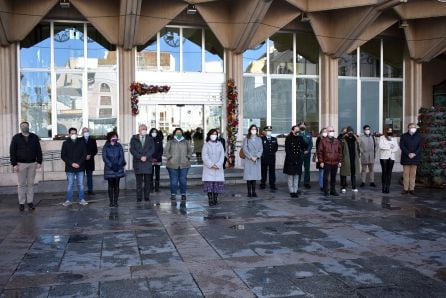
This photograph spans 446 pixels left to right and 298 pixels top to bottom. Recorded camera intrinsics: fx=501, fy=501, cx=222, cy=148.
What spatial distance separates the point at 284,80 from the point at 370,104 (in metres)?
3.97

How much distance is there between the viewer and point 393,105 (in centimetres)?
2072

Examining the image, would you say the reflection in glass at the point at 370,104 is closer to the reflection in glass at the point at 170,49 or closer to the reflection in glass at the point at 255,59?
the reflection in glass at the point at 255,59

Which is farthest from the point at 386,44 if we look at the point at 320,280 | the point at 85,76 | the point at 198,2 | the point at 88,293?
the point at 88,293

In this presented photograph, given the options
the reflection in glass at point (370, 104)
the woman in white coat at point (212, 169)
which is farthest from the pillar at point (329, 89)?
the woman in white coat at point (212, 169)

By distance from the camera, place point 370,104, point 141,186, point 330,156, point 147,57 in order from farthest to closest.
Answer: point 370,104 < point 147,57 < point 330,156 < point 141,186

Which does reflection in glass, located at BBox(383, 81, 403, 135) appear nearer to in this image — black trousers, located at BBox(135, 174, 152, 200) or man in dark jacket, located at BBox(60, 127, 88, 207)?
black trousers, located at BBox(135, 174, 152, 200)

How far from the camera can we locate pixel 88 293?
17.5 ft

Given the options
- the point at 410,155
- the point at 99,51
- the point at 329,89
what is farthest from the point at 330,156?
the point at 99,51

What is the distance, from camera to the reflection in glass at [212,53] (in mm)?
17984

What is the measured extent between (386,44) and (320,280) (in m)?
16.8

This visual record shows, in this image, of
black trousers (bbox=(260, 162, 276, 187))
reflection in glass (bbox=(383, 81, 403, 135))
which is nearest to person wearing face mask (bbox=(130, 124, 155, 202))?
black trousers (bbox=(260, 162, 276, 187))

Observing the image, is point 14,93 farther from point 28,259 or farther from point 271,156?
point 28,259

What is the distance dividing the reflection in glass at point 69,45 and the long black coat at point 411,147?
10.5 m

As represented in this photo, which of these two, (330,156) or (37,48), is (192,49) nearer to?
(37,48)
